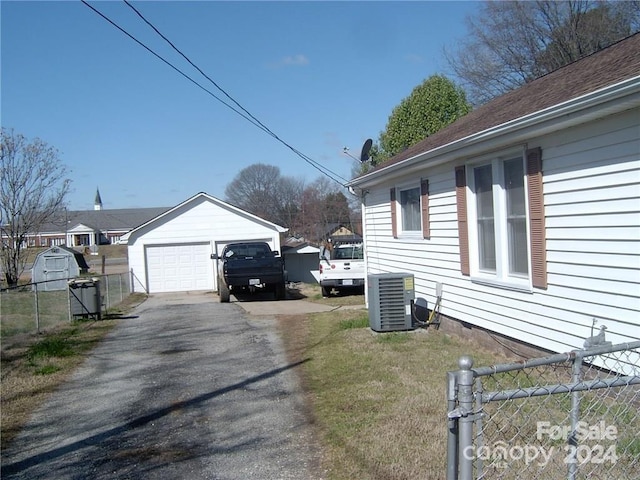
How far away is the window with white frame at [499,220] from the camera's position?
759cm

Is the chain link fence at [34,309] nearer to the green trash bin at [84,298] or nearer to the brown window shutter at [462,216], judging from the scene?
the green trash bin at [84,298]

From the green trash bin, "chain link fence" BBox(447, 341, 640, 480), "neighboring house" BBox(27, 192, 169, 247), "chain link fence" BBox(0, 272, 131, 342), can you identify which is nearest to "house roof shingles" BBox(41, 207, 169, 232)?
"neighboring house" BBox(27, 192, 169, 247)

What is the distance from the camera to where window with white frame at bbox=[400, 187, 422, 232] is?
37.4ft

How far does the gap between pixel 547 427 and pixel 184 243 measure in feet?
73.6

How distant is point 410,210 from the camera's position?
38.9ft

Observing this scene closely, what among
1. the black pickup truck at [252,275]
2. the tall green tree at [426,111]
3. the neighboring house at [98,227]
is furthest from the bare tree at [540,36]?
the neighboring house at [98,227]

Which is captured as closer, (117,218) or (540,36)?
(540,36)

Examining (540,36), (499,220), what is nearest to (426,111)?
(540,36)

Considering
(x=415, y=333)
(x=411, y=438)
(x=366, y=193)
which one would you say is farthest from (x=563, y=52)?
(x=411, y=438)

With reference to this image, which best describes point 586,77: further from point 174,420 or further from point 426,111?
point 426,111

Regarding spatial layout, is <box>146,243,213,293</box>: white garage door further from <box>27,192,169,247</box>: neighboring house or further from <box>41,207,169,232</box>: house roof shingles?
<box>41,207,169,232</box>: house roof shingles

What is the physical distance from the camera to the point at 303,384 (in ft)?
23.8

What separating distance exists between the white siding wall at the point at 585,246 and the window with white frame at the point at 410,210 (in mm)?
3027

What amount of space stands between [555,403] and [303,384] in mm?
2944
